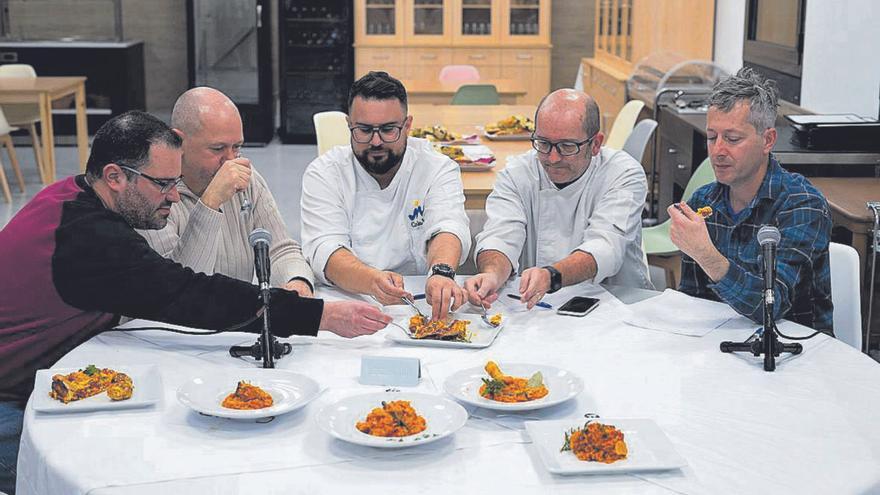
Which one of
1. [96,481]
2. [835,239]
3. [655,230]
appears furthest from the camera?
[655,230]

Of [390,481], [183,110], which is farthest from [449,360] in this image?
[183,110]

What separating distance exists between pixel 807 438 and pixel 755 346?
43 cm

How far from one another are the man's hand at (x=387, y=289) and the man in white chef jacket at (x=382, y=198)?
0.25m

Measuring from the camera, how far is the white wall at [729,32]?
21.1ft

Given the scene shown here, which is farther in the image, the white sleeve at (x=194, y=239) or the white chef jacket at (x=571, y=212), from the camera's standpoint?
the white chef jacket at (x=571, y=212)

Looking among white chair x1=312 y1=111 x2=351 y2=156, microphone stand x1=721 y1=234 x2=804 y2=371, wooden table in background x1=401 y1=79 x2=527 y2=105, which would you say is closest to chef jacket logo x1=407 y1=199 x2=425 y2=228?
microphone stand x1=721 y1=234 x2=804 y2=371

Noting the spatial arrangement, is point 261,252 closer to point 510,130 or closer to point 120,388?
point 120,388

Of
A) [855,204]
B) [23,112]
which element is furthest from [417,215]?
[23,112]

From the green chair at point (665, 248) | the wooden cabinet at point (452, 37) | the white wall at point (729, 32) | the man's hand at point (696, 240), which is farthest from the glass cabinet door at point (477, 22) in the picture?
the man's hand at point (696, 240)

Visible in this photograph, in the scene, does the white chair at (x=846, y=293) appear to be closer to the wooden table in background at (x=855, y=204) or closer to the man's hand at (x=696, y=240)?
the man's hand at (x=696, y=240)

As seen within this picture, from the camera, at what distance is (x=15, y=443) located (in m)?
2.30

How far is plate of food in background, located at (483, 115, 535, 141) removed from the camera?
5.42 m

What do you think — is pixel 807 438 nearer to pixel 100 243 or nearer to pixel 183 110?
pixel 100 243

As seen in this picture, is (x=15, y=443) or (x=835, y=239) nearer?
(x=15, y=443)
